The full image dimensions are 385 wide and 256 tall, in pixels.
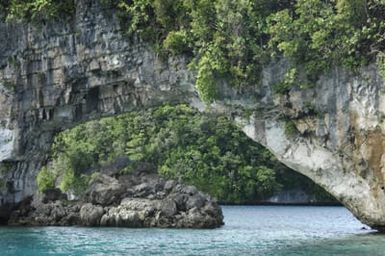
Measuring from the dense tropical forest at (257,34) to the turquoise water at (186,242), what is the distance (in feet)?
13.2

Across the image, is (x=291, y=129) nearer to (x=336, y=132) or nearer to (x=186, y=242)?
(x=336, y=132)

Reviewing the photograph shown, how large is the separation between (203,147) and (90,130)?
24.1 feet

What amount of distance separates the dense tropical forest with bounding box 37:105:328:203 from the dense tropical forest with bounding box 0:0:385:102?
77.9 ft

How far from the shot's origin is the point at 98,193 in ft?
87.6

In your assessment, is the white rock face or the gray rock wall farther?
the white rock face

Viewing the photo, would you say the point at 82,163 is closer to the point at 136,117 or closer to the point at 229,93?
the point at 136,117

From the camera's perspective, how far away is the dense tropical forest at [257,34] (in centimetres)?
1786

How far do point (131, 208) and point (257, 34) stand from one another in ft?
30.8

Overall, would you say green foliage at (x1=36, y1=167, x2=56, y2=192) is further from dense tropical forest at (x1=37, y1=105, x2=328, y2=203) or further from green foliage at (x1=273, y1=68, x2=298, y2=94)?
green foliage at (x1=273, y1=68, x2=298, y2=94)

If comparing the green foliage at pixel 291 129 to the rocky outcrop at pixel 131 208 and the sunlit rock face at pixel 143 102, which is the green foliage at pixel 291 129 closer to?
the sunlit rock face at pixel 143 102

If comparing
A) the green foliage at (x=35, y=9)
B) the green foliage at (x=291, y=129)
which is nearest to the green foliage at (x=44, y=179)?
the green foliage at (x=35, y=9)

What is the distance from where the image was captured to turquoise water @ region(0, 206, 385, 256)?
16.2 metres

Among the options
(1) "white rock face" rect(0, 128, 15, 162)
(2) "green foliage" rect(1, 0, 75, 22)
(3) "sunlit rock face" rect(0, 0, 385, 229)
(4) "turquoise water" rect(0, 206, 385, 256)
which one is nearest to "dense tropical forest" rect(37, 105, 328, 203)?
(3) "sunlit rock face" rect(0, 0, 385, 229)

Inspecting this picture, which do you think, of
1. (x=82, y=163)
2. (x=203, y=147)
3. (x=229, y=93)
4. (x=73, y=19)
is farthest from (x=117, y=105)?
(x=203, y=147)
